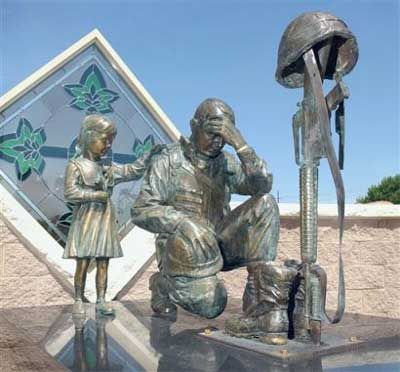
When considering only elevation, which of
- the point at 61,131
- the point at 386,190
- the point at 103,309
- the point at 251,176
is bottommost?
the point at 386,190

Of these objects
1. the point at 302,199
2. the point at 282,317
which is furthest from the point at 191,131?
the point at 282,317

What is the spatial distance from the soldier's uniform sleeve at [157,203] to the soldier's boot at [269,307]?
54 centimetres

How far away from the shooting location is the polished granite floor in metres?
2.00

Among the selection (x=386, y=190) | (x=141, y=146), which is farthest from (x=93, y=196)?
(x=386, y=190)

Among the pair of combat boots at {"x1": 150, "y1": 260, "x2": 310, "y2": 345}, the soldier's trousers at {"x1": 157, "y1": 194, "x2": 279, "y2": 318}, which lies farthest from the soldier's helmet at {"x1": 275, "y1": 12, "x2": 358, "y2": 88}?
the pair of combat boots at {"x1": 150, "y1": 260, "x2": 310, "y2": 345}

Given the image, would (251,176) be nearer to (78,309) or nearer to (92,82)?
(78,309)

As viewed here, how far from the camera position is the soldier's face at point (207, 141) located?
2.79 metres

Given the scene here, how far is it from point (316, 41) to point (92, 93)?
2921mm

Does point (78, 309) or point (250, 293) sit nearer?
point (250, 293)

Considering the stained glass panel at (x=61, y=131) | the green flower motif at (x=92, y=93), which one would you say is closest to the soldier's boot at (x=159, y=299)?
the stained glass panel at (x=61, y=131)

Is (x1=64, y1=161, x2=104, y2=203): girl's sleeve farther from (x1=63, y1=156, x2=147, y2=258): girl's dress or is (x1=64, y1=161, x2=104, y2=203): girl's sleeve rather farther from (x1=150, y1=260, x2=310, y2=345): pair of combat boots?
(x1=150, y1=260, x2=310, y2=345): pair of combat boots

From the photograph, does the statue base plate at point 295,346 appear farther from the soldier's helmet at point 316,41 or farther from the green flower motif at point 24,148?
the green flower motif at point 24,148

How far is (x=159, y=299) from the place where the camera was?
3133mm

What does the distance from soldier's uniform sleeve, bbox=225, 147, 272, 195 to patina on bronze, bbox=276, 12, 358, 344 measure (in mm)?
237
